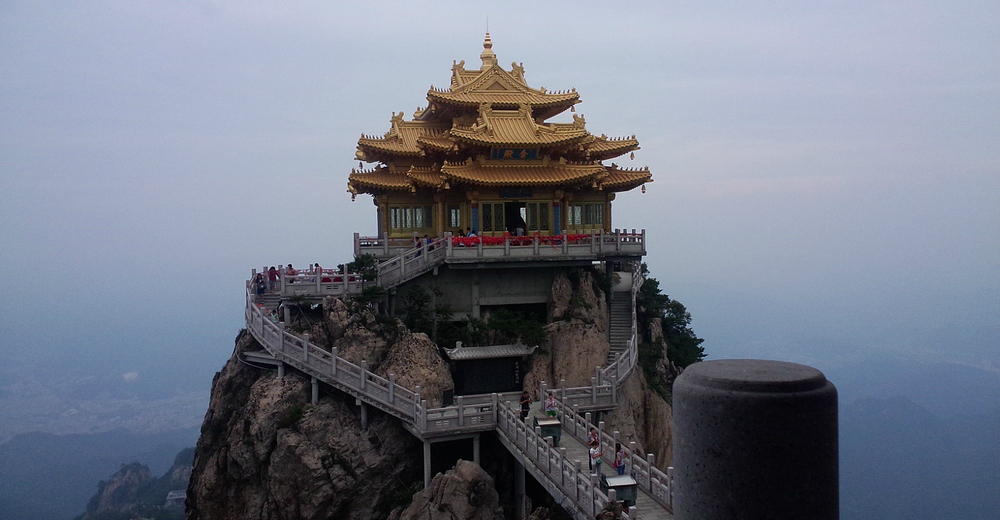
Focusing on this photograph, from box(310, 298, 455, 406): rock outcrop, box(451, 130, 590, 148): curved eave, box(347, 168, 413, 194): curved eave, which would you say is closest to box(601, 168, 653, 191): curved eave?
box(451, 130, 590, 148): curved eave

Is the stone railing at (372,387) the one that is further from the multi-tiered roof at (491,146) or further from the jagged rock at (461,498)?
the multi-tiered roof at (491,146)

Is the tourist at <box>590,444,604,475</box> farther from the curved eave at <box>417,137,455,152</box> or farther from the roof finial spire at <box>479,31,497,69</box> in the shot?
the roof finial spire at <box>479,31,497,69</box>

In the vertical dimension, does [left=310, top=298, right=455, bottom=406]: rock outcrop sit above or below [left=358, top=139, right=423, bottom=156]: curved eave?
below

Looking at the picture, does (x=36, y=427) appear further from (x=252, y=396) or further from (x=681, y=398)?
(x=681, y=398)

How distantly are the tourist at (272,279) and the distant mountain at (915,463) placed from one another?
75279 millimetres

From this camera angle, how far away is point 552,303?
1070 inches

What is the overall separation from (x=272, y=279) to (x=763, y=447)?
2456 cm

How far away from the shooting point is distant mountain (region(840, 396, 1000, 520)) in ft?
335

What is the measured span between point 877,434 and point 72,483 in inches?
5491

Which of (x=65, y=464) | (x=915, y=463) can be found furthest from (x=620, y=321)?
(x=65, y=464)

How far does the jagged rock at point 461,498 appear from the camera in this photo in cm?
1941

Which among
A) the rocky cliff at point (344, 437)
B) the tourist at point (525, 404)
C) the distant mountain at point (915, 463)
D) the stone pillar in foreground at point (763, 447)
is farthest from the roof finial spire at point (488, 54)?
the distant mountain at point (915, 463)

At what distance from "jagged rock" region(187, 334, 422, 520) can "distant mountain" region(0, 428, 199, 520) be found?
120 metres

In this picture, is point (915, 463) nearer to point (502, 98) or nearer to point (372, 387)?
point (502, 98)
